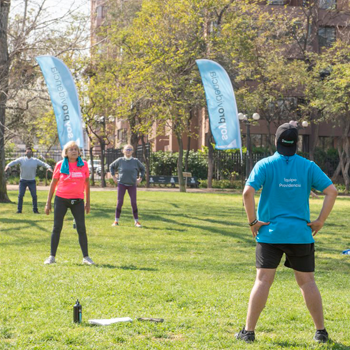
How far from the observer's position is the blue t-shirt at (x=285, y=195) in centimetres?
475

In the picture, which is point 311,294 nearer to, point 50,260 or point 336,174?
point 50,260

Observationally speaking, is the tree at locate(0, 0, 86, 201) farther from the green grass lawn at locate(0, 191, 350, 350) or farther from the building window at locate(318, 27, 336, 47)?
the building window at locate(318, 27, 336, 47)

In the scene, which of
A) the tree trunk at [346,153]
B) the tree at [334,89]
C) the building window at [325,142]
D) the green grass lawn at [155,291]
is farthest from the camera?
the building window at [325,142]

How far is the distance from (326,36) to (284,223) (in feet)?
135

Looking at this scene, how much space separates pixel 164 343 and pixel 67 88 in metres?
12.5

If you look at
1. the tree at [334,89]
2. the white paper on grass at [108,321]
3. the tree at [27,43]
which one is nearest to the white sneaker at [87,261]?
the white paper on grass at [108,321]

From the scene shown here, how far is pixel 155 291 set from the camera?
22.8ft

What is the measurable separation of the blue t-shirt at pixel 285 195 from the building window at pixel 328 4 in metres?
37.4

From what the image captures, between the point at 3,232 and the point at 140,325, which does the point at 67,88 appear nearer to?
Answer: the point at 3,232

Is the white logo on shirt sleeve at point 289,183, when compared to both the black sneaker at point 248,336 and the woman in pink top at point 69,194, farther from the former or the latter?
the woman in pink top at point 69,194

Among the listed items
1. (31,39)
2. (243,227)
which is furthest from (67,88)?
(243,227)

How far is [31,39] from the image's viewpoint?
63.8 ft

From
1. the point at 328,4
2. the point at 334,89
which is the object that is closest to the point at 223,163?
the point at 334,89

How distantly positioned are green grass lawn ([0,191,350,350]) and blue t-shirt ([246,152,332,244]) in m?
0.91
